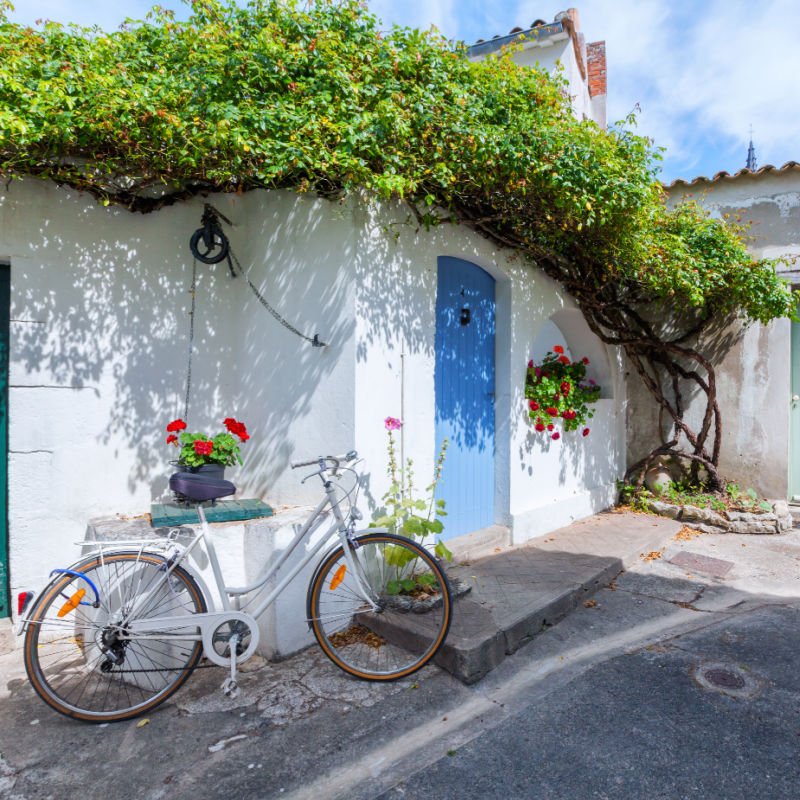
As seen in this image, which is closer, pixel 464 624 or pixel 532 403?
pixel 464 624

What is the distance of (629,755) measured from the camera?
2.38 meters

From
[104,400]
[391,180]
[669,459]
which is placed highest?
[391,180]

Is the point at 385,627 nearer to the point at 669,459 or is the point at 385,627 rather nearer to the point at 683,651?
the point at 683,651

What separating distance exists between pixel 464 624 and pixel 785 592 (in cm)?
287

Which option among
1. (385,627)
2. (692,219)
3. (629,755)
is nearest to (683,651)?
(629,755)

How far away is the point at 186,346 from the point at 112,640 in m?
2.05

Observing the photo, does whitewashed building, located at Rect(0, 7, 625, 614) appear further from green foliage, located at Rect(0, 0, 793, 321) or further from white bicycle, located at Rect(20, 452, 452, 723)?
white bicycle, located at Rect(20, 452, 452, 723)

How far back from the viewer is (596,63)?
9.98 meters

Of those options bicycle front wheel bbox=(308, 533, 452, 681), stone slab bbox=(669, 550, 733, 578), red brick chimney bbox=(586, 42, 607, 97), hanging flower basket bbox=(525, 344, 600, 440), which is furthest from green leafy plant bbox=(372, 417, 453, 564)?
red brick chimney bbox=(586, 42, 607, 97)

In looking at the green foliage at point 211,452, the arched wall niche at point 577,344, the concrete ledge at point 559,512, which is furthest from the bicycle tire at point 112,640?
the arched wall niche at point 577,344

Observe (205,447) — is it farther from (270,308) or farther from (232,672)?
(232,672)

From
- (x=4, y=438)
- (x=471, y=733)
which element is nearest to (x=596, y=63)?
(x=4, y=438)

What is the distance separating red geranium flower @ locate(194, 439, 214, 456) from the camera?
3.51 meters

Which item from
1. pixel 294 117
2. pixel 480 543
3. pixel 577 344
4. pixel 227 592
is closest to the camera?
pixel 227 592
